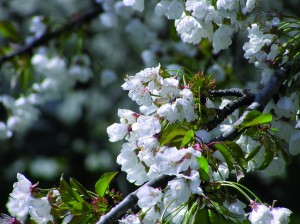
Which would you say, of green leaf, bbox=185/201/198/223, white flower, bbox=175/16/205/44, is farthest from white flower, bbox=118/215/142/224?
white flower, bbox=175/16/205/44

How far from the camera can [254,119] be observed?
1815mm

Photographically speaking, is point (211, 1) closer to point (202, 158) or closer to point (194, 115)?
point (194, 115)

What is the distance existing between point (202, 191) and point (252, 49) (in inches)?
22.7

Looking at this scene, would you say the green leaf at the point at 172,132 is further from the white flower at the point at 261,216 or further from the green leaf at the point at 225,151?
the white flower at the point at 261,216

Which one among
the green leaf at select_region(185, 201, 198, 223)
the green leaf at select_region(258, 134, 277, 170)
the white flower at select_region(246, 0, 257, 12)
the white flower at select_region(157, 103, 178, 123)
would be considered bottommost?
the green leaf at select_region(258, 134, 277, 170)

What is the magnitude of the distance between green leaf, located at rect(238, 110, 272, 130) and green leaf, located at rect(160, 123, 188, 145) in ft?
0.56

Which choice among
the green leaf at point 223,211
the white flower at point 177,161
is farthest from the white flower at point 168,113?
the green leaf at point 223,211

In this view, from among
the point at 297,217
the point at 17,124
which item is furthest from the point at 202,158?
the point at 297,217

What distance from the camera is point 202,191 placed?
1712mm

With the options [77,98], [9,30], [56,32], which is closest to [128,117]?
[56,32]

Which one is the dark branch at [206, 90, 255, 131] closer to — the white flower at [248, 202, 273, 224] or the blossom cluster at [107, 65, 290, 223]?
the blossom cluster at [107, 65, 290, 223]

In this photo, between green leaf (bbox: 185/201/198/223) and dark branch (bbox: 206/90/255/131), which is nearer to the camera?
green leaf (bbox: 185/201/198/223)

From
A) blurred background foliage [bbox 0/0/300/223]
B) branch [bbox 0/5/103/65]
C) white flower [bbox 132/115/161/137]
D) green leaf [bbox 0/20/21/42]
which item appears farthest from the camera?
blurred background foliage [bbox 0/0/300/223]

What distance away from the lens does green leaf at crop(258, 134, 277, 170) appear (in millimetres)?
1927
